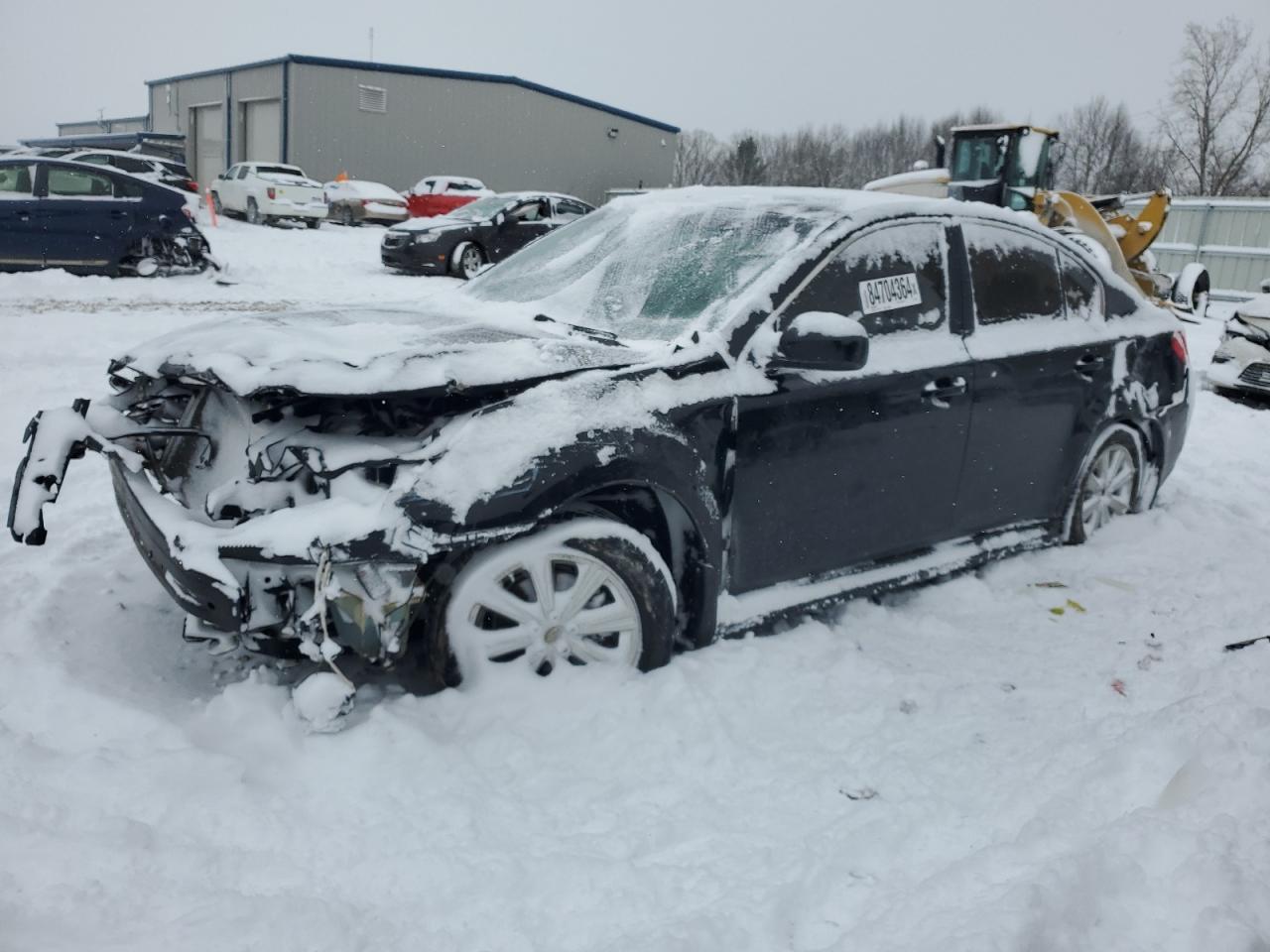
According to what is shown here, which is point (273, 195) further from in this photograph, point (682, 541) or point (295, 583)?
point (295, 583)

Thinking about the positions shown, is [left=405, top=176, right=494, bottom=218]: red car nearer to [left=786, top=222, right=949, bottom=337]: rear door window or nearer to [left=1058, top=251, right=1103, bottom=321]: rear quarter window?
[left=1058, top=251, right=1103, bottom=321]: rear quarter window

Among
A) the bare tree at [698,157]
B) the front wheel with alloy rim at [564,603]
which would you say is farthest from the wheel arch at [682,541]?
the bare tree at [698,157]

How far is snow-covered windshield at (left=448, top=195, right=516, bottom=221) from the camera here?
52.4 feet

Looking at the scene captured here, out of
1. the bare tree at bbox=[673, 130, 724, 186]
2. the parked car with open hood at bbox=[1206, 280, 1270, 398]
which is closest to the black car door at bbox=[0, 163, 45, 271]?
the parked car with open hood at bbox=[1206, 280, 1270, 398]

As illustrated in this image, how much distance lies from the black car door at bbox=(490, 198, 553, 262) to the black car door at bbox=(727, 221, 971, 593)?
12521mm

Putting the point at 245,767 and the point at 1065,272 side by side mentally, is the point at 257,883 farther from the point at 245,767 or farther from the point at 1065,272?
the point at 1065,272

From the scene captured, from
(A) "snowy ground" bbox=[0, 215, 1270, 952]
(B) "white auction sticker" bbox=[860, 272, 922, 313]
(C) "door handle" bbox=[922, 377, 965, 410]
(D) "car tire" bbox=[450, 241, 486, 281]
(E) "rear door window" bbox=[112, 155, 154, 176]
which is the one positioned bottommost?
(A) "snowy ground" bbox=[0, 215, 1270, 952]

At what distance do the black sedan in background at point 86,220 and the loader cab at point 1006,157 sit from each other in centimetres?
1040

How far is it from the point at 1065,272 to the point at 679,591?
255 centimetres

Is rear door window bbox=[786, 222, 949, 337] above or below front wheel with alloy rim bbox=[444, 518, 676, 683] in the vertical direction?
above

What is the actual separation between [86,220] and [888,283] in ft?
39.0

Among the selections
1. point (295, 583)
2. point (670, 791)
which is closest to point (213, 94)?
point (295, 583)

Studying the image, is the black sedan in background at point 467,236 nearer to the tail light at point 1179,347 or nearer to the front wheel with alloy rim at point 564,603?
the tail light at point 1179,347

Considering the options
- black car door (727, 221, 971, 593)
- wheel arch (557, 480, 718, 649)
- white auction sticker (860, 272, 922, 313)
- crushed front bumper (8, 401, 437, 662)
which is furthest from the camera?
white auction sticker (860, 272, 922, 313)
